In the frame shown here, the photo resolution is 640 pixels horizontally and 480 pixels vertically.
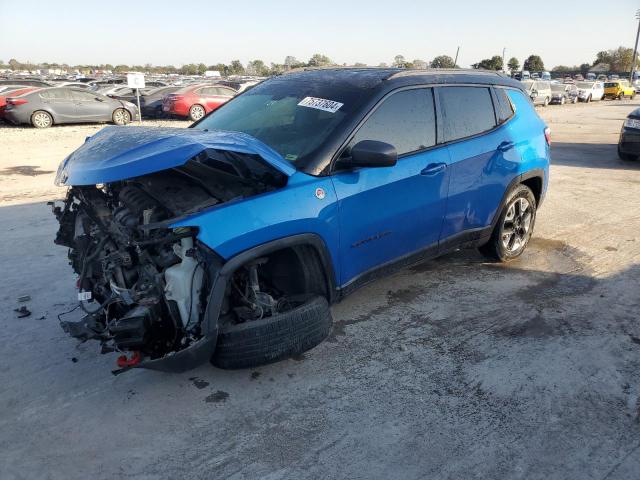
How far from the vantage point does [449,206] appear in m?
4.17

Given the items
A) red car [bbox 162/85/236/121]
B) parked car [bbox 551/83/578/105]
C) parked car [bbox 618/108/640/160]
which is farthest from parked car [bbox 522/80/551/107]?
parked car [bbox 618/108/640/160]

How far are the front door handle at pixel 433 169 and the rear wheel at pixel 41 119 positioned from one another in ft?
54.7

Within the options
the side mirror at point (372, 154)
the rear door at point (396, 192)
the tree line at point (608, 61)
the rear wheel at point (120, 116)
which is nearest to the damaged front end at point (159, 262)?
the side mirror at point (372, 154)

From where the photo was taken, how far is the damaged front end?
2793 millimetres

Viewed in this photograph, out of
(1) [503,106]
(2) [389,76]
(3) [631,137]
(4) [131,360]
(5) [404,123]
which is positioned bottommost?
(4) [131,360]

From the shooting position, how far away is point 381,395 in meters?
3.10

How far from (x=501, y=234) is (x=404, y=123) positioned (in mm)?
1836

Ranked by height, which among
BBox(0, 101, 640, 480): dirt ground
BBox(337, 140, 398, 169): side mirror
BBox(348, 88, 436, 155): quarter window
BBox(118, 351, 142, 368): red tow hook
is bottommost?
BBox(0, 101, 640, 480): dirt ground

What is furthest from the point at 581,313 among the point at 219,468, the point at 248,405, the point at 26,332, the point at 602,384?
the point at 26,332

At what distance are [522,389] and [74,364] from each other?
9.34ft

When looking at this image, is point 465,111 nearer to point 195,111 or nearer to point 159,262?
point 159,262

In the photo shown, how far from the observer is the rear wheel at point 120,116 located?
17.9 metres

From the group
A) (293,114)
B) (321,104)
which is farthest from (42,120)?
(321,104)

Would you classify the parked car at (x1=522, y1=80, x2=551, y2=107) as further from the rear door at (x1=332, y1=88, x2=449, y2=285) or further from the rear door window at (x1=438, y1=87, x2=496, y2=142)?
the rear door at (x1=332, y1=88, x2=449, y2=285)
